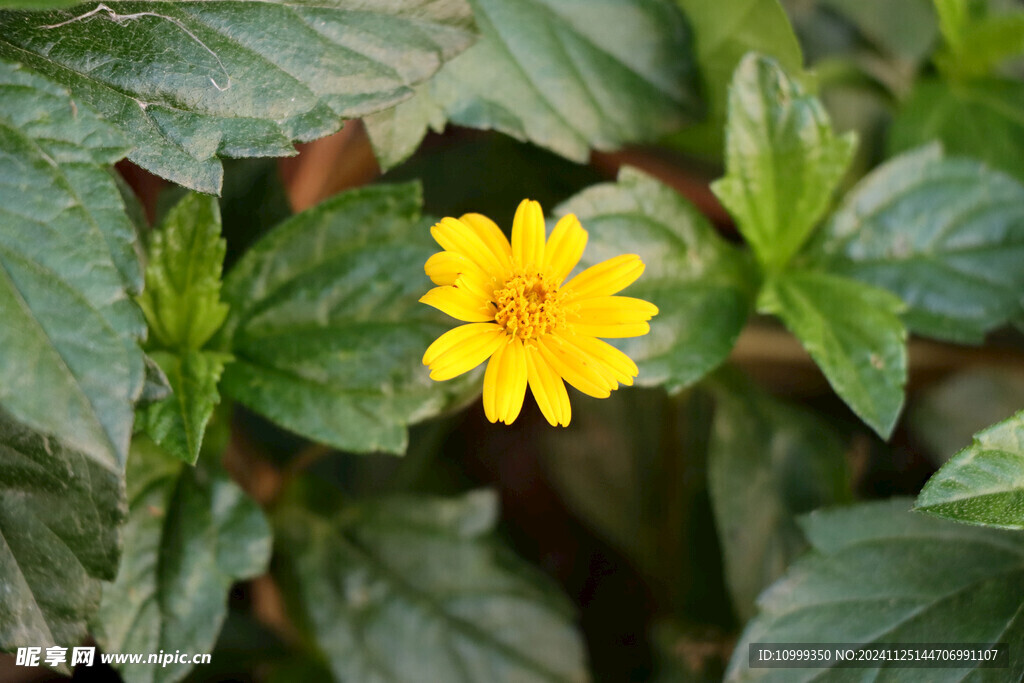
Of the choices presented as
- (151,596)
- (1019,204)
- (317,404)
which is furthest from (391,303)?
(1019,204)

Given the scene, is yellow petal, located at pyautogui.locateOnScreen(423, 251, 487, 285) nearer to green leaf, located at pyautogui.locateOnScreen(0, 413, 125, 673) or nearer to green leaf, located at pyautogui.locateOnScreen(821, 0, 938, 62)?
green leaf, located at pyautogui.locateOnScreen(0, 413, 125, 673)

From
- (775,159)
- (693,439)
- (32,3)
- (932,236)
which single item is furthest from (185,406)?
(932,236)

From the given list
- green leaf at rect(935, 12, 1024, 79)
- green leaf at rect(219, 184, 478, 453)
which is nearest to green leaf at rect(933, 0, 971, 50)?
green leaf at rect(935, 12, 1024, 79)

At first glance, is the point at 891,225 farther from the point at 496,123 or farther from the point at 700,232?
the point at 496,123

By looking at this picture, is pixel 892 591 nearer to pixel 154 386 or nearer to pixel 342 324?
pixel 342 324

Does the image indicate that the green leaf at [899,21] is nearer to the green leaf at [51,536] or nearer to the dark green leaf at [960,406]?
the dark green leaf at [960,406]
